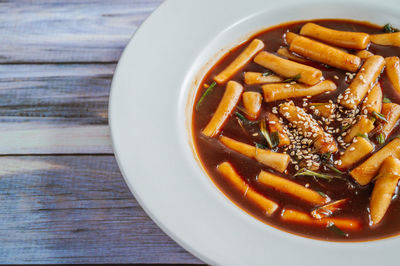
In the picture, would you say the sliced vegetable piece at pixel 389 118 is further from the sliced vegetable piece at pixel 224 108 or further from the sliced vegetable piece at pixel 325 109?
the sliced vegetable piece at pixel 224 108

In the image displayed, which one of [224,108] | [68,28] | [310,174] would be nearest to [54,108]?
[68,28]

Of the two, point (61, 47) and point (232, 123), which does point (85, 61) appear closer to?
point (61, 47)

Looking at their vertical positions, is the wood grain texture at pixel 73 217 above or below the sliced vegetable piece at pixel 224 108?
below

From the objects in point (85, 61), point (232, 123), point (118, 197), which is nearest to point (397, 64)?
point (232, 123)

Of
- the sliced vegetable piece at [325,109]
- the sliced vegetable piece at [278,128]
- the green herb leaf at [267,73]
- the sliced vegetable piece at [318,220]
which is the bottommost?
the sliced vegetable piece at [318,220]

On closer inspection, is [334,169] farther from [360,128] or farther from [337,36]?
[337,36]

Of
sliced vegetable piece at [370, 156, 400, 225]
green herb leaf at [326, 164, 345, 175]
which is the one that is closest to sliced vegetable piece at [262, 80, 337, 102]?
green herb leaf at [326, 164, 345, 175]

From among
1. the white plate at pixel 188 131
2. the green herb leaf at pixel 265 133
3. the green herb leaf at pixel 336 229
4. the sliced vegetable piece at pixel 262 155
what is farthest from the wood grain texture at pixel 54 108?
the green herb leaf at pixel 336 229
